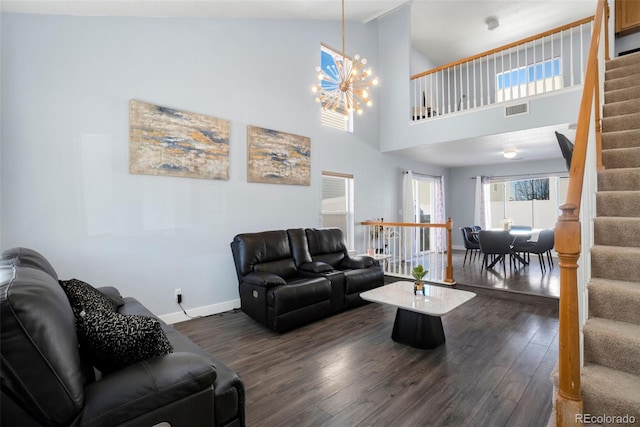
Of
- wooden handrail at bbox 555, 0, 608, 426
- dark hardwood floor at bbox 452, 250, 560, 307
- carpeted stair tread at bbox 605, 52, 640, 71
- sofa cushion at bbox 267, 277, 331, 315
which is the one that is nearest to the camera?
wooden handrail at bbox 555, 0, 608, 426

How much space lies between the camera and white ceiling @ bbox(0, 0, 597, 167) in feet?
10.5

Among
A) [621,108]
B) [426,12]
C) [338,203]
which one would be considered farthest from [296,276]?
[426,12]

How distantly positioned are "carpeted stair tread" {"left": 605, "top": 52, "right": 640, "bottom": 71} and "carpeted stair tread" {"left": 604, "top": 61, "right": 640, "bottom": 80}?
3 cm

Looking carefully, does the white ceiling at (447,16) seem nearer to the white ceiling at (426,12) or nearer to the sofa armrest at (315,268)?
the white ceiling at (426,12)

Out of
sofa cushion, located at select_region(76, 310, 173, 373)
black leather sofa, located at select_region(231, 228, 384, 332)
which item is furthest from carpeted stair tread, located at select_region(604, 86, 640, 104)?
sofa cushion, located at select_region(76, 310, 173, 373)

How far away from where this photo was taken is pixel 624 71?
3.47 m

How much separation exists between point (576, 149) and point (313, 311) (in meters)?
2.71

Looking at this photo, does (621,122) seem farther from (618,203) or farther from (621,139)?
(618,203)

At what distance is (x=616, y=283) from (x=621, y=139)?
1760mm

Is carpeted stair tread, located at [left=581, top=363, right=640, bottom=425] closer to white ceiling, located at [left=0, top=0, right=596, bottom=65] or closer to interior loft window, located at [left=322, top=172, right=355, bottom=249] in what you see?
interior loft window, located at [left=322, top=172, right=355, bottom=249]

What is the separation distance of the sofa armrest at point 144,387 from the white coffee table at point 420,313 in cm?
190

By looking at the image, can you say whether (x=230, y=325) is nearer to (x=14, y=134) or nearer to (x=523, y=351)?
(x=14, y=134)

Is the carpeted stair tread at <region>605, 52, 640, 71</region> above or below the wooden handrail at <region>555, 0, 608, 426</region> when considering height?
above

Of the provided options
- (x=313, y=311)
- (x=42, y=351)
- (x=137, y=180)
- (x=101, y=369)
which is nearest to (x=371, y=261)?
(x=313, y=311)
